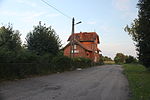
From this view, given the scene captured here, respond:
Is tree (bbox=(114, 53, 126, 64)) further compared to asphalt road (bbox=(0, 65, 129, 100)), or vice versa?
tree (bbox=(114, 53, 126, 64))

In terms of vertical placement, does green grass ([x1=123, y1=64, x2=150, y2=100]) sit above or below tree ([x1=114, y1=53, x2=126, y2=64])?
below

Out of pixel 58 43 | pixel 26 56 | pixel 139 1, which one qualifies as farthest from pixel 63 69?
pixel 139 1

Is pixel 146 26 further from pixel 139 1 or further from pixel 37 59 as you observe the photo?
pixel 37 59

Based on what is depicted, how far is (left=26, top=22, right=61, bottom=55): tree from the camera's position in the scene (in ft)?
106

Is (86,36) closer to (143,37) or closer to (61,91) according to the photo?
(143,37)

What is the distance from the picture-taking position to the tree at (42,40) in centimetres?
3225

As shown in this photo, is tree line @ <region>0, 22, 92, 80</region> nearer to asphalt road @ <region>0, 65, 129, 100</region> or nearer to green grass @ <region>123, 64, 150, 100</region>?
asphalt road @ <region>0, 65, 129, 100</region>

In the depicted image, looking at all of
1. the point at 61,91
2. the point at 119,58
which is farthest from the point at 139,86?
the point at 119,58

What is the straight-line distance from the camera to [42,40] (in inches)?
1271

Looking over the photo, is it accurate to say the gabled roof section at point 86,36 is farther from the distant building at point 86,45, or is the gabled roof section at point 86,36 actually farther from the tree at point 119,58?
the tree at point 119,58

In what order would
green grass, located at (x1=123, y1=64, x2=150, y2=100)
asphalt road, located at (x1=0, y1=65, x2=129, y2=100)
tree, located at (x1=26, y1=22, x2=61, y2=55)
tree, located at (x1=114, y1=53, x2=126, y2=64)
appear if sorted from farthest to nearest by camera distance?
tree, located at (x1=114, y1=53, x2=126, y2=64)
tree, located at (x1=26, y1=22, x2=61, y2=55)
green grass, located at (x1=123, y1=64, x2=150, y2=100)
asphalt road, located at (x1=0, y1=65, x2=129, y2=100)

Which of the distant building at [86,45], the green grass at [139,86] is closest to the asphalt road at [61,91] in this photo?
the green grass at [139,86]

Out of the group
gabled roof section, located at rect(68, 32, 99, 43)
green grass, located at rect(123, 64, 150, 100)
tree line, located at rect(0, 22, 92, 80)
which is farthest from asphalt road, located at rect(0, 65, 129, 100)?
gabled roof section, located at rect(68, 32, 99, 43)

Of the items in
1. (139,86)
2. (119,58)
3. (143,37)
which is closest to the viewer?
(139,86)
